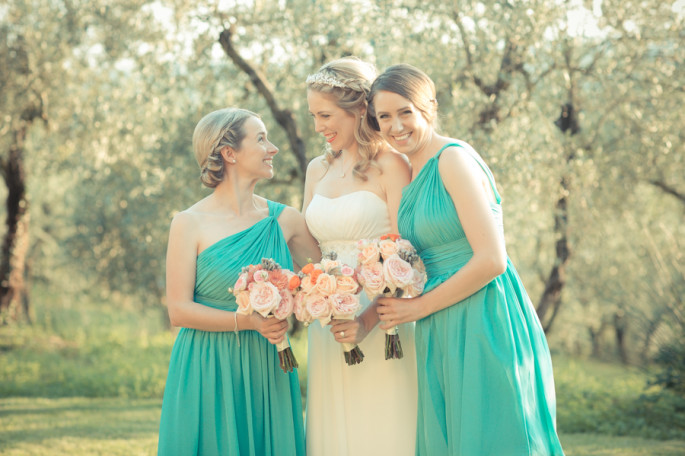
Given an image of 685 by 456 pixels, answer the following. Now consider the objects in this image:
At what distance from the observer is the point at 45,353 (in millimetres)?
12164

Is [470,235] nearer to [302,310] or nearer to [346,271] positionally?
[346,271]

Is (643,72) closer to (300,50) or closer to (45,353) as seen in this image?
(300,50)

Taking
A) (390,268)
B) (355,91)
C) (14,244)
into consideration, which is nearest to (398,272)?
(390,268)

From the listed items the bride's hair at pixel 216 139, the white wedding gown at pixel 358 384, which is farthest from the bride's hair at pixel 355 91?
the bride's hair at pixel 216 139

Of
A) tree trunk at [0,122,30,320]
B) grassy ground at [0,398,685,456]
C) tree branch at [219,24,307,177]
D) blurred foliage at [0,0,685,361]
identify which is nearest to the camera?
grassy ground at [0,398,685,456]

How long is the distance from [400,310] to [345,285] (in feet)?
1.05

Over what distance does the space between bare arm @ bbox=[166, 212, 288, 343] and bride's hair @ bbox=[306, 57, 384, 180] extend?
1034 millimetres

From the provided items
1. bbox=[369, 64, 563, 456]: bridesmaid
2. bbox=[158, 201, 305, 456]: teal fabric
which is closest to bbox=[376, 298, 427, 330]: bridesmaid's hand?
bbox=[369, 64, 563, 456]: bridesmaid

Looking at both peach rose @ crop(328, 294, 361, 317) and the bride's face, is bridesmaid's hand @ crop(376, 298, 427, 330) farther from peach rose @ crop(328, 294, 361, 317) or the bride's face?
the bride's face

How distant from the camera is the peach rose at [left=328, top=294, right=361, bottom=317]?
11.2 ft

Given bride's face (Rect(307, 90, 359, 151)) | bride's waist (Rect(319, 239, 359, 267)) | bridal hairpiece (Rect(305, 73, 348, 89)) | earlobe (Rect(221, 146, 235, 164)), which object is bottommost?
bride's waist (Rect(319, 239, 359, 267))

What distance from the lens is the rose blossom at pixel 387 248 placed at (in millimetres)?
3428

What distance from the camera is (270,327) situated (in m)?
3.58

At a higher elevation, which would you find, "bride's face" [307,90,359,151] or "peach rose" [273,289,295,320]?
"bride's face" [307,90,359,151]
